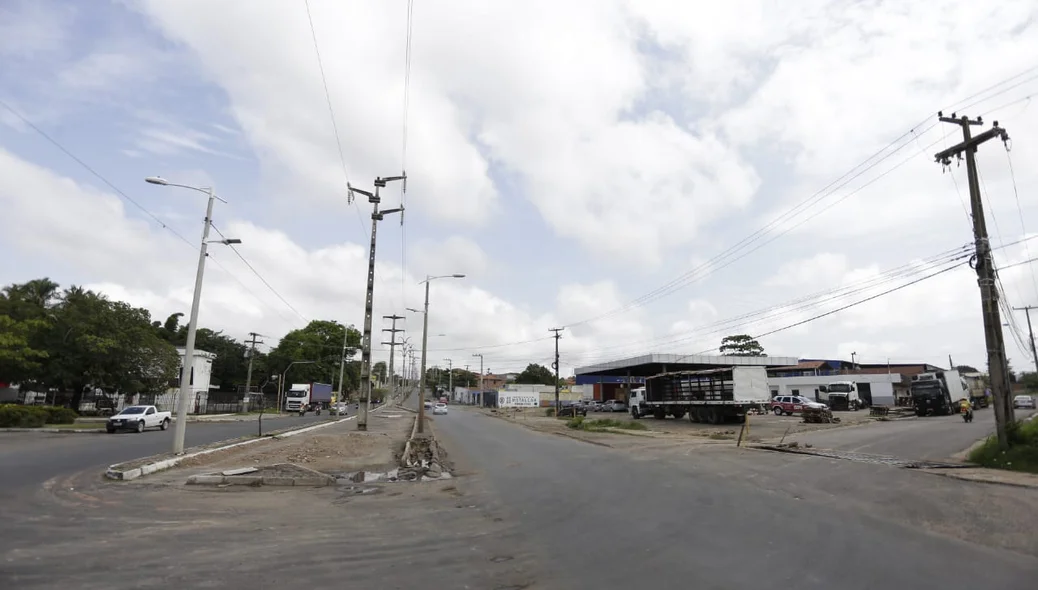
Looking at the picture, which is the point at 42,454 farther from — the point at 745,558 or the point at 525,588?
the point at 745,558

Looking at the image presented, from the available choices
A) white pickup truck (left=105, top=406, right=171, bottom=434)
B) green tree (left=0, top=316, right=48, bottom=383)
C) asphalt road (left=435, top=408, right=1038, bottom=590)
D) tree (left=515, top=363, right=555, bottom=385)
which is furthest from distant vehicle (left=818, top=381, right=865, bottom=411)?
tree (left=515, top=363, right=555, bottom=385)

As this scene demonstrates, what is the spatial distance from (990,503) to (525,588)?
9693 millimetres

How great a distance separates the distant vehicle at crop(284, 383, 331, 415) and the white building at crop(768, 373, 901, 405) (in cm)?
5640

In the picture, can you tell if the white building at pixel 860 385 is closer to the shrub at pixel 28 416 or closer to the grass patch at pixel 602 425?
the grass patch at pixel 602 425

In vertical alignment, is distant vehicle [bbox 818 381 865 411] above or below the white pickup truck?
above

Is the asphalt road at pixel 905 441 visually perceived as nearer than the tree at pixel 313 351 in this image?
Yes

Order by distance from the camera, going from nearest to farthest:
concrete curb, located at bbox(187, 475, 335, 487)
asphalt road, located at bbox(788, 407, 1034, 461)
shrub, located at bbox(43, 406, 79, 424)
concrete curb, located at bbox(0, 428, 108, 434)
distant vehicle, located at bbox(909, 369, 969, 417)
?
concrete curb, located at bbox(187, 475, 335, 487) → asphalt road, located at bbox(788, 407, 1034, 461) → concrete curb, located at bbox(0, 428, 108, 434) → shrub, located at bbox(43, 406, 79, 424) → distant vehicle, located at bbox(909, 369, 969, 417)

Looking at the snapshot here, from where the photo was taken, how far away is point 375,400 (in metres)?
134

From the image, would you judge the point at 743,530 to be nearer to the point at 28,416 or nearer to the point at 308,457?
the point at 308,457

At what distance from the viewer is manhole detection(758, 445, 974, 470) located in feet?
51.9

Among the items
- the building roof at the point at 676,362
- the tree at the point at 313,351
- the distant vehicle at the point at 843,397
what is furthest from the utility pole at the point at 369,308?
the tree at the point at 313,351

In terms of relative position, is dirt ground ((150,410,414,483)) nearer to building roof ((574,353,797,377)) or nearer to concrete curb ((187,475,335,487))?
concrete curb ((187,475,335,487))

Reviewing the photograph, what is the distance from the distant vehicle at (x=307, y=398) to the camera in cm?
6756

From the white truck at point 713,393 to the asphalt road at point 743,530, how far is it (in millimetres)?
22111
